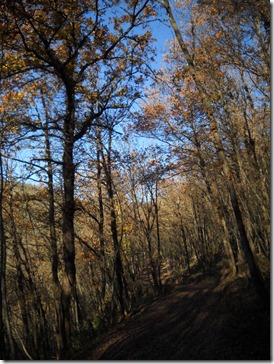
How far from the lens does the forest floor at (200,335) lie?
5988mm

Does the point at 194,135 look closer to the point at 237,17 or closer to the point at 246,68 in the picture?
the point at 246,68

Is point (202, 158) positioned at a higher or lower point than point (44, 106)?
lower

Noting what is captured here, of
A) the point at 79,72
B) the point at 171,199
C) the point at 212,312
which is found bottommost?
the point at 212,312

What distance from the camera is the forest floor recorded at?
5.99m

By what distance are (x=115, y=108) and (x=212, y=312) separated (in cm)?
807

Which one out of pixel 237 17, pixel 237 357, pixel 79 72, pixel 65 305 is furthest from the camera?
pixel 237 17

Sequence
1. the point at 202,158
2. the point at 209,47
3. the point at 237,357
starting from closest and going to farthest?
the point at 237,357 → the point at 209,47 → the point at 202,158

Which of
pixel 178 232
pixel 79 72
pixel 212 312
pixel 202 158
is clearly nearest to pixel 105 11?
pixel 79 72

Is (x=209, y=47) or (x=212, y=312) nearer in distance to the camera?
(x=212, y=312)

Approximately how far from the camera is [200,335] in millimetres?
7746

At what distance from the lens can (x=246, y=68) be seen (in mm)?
11742

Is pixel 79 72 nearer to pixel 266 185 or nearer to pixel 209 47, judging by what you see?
pixel 209 47

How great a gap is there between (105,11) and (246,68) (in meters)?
6.42

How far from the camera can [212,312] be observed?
9773 millimetres
